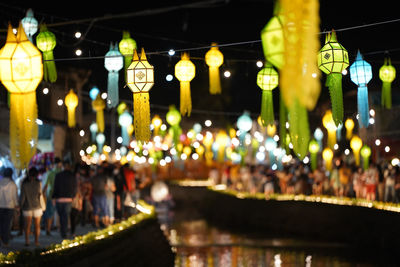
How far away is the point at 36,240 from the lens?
1593cm

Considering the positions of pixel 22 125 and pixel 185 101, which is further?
pixel 185 101

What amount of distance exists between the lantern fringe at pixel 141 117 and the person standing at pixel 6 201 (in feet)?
13.6

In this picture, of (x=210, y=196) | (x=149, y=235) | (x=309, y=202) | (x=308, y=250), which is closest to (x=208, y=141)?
(x=210, y=196)

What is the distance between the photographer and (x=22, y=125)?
9812 millimetres

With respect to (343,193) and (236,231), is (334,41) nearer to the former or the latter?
(236,231)

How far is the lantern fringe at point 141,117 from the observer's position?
11.9 metres

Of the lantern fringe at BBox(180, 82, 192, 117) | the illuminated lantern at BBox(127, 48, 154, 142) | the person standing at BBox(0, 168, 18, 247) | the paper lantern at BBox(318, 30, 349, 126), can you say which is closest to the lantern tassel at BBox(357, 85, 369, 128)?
the paper lantern at BBox(318, 30, 349, 126)

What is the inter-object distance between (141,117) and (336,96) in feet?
10.1

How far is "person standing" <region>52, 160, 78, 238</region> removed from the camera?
17094 mm

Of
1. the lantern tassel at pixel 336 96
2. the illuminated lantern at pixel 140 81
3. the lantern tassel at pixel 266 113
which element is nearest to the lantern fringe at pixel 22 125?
the illuminated lantern at pixel 140 81

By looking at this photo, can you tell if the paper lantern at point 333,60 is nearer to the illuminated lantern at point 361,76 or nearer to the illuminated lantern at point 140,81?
the illuminated lantern at point 361,76

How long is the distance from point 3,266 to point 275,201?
736 inches

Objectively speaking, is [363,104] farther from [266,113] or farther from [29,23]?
[29,23]

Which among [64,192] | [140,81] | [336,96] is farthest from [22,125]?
[64,192]
